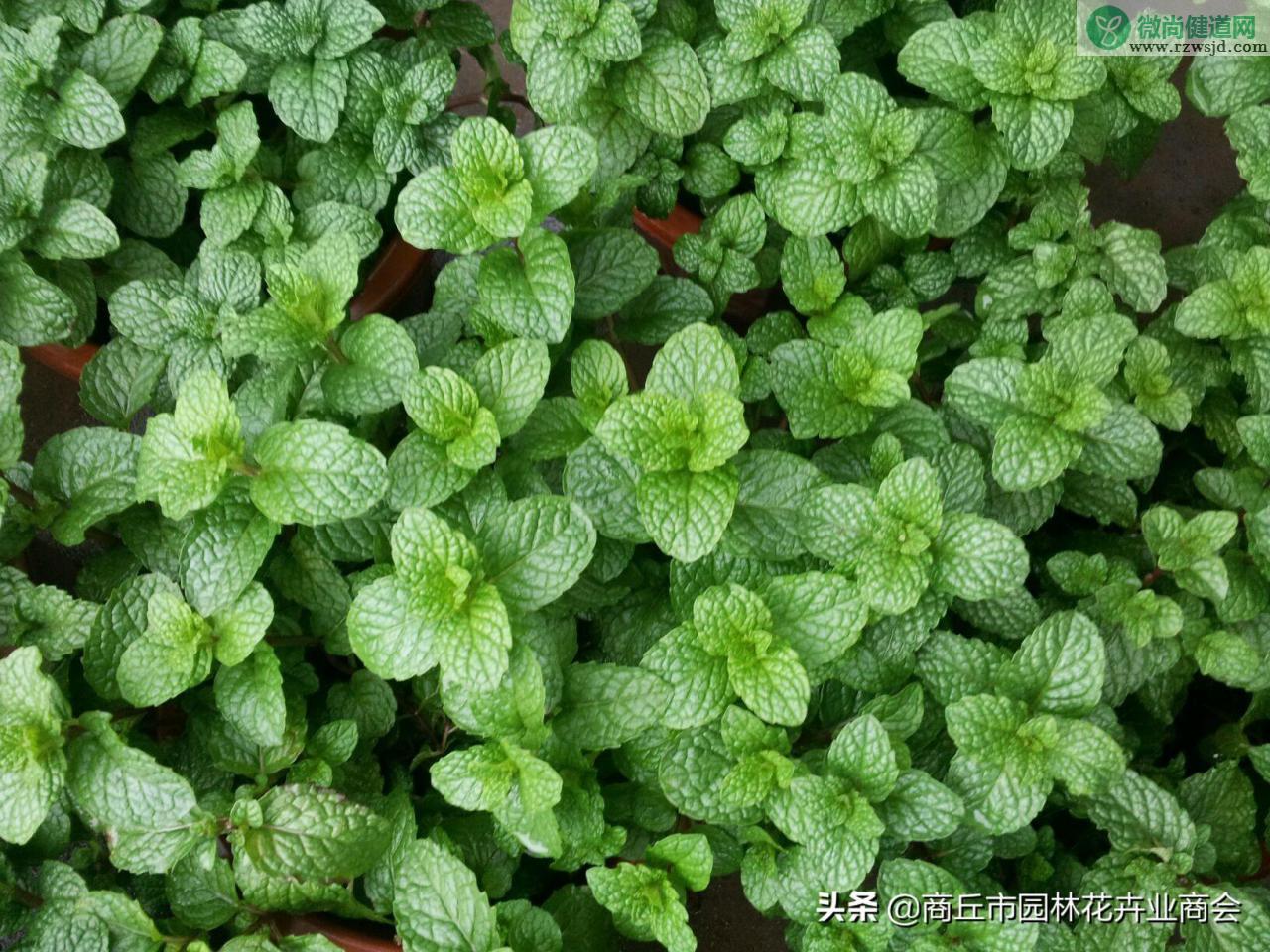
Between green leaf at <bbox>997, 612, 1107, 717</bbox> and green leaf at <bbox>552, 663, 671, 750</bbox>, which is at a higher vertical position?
green leaf at <bbox>997, 612, 1107, 717</bbox>

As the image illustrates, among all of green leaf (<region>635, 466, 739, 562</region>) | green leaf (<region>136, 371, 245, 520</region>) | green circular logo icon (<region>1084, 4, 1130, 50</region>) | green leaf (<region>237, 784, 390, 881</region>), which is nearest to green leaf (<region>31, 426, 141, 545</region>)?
green leaf (<region>136, 371, 245, 520</region>)

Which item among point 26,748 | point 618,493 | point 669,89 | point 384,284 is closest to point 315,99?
point 384,284

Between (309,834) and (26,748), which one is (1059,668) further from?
(26,748)

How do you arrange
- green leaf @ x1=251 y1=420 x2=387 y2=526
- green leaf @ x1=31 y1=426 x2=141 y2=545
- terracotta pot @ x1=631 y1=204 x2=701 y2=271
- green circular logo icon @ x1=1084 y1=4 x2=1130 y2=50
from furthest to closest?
1. terracotta pot @ x1=631 y1=204 x2=701 y2=271
2. green circular logo icon @ x1=1084 y1=4 x2=1130 y2=50
3. green leaf @ x1=31 y1=426 x2=141 y2=545
4. green leaf @ x1=251 y1=420 x2=387 y2=526

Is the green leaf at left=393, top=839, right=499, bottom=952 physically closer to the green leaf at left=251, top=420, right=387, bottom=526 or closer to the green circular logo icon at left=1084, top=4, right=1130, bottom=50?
the green leaf at left=251, top=420, right=387, bottom=526

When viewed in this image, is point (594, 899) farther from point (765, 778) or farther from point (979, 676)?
point (979, 676)

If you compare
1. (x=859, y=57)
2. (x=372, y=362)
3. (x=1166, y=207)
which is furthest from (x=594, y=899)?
(x=1166, y=207)

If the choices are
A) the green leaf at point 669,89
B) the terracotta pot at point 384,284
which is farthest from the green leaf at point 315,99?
the green leaf at point 669,89
